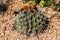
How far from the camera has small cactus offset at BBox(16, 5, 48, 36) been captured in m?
4.64

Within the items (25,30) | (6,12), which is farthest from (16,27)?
(6,12)

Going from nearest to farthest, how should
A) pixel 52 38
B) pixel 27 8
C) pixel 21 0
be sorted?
1. pixel 52 38
2. pixel 27 8
3. pixel 21 0

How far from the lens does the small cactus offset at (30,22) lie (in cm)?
464

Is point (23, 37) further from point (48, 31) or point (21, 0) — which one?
point (21, 0)

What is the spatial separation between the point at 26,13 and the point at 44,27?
19.9 inches

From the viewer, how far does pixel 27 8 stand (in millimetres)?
4957

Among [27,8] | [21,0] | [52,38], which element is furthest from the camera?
[21,0]

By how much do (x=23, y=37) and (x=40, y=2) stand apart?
1.04 meters

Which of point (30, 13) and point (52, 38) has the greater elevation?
point (30, 13)

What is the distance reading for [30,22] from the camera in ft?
15.3

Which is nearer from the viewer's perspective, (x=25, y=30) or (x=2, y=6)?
(x=25, y=30)

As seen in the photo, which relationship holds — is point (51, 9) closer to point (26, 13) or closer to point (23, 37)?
point (26, 13)

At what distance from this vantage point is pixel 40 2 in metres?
5.16

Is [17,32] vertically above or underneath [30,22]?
underneath
